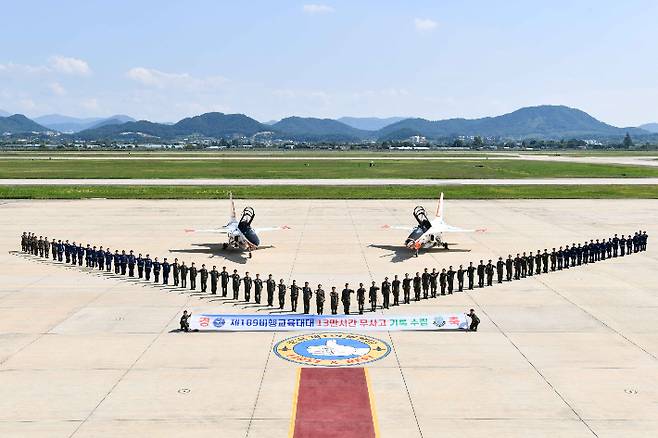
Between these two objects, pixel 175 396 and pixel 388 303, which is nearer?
pixel 175 396

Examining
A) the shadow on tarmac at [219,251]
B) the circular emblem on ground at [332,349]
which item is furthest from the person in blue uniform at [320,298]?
the shadow on tarmac at [219,251]

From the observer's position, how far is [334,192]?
73625 mm

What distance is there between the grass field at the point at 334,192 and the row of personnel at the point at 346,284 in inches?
1275

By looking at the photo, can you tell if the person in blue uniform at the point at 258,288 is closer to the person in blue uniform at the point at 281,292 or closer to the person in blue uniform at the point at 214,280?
the person in blue uniform at the point at 281,292

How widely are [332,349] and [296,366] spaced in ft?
5.42

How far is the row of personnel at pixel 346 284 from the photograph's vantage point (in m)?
24.2

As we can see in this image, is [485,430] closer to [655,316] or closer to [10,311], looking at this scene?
[655,316]

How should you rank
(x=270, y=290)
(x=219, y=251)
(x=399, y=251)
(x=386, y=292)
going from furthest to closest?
(x=219, y=251) → (x=399, y=251) → (x=270, y=290) → (x=386, y=292)

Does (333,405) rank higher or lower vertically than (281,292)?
lower

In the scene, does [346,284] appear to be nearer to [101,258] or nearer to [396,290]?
[396,290]

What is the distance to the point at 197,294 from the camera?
88.3ft

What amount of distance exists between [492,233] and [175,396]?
32.2 m

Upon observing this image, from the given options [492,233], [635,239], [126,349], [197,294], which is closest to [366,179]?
[492,233]

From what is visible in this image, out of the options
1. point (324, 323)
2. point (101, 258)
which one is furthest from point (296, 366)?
point (101, 258)
